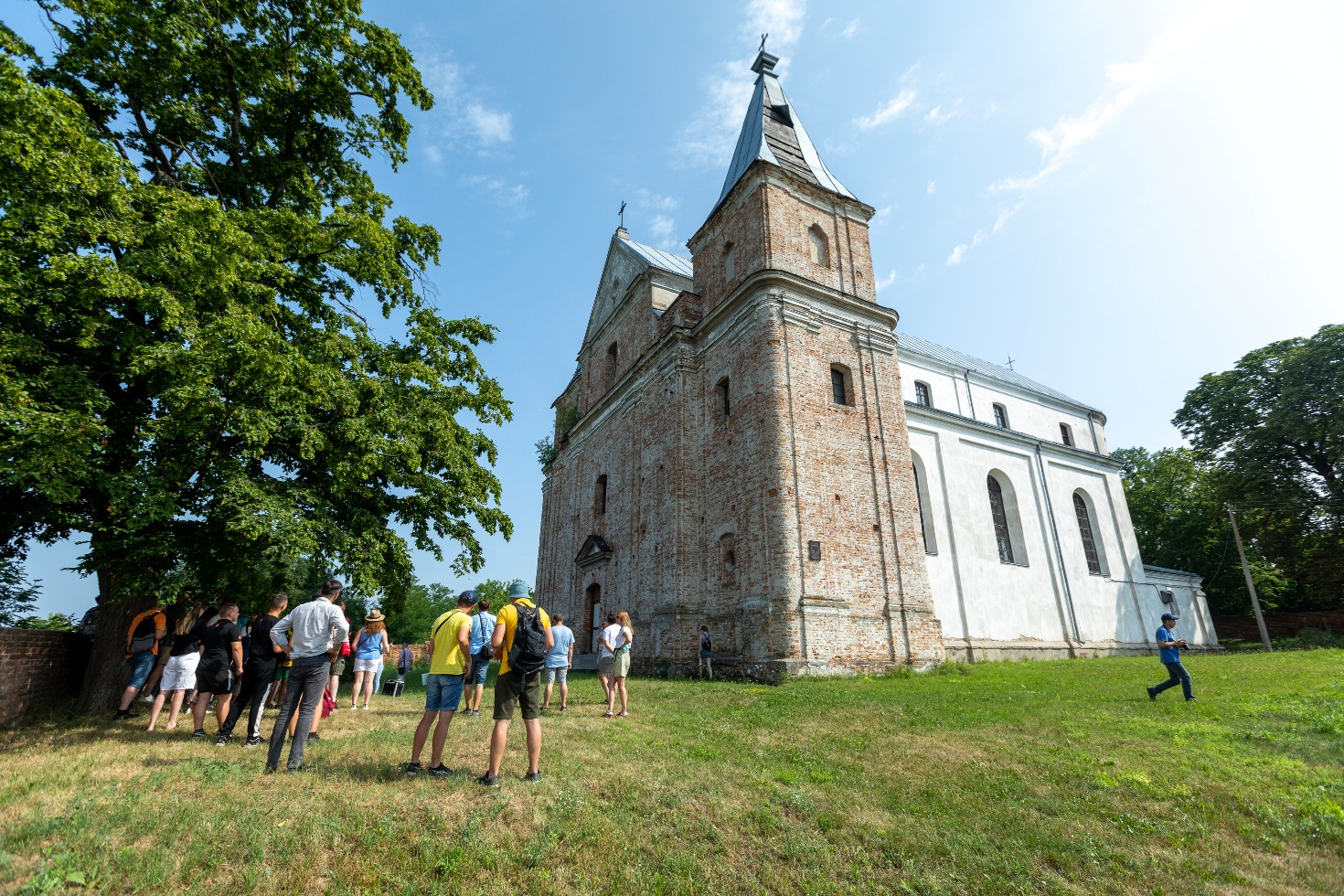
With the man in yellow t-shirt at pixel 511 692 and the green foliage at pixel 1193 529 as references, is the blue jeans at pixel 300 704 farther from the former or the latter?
the green foliage at pixel 1193 529

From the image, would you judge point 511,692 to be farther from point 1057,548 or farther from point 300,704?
point 1057,548

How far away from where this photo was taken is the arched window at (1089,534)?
86.0 ft

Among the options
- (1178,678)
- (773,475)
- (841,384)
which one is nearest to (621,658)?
(773,475)

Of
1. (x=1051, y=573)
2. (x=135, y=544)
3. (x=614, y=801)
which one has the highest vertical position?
(x=1051, y=573)

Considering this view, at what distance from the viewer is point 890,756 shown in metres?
6.94

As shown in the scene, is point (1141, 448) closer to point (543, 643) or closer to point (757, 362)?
point (757, 362)

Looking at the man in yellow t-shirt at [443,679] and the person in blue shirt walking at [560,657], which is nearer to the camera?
the man in yellow t-shirt at [443,679]

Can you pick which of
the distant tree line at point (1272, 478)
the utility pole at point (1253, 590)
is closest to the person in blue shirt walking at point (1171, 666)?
the utility pole at point (1253, 590)

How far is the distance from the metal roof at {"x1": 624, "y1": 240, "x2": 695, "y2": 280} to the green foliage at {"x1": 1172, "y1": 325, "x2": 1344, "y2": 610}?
28.9 m

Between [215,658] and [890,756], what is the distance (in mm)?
8345

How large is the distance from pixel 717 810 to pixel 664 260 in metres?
25.7

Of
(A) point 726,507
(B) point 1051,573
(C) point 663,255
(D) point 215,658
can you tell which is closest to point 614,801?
(D) point 215,658

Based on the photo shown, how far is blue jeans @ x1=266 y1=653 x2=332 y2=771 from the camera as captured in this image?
593cm

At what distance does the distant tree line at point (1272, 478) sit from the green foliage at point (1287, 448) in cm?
5
